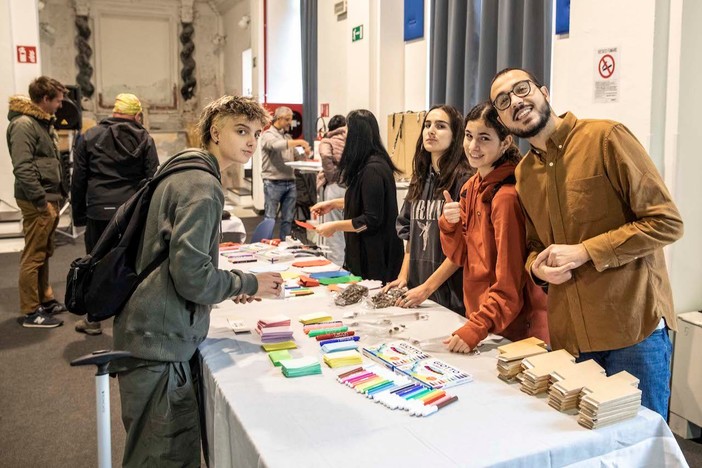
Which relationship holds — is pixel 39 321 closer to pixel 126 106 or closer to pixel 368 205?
pixel 126 106

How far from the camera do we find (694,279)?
2832mm

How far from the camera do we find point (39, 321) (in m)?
4.42

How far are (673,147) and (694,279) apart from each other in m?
0.61

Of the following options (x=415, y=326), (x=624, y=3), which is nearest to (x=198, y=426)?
(x=415, y=326)

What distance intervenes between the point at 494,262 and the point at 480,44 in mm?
2808

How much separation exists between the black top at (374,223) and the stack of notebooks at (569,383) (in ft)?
5.04

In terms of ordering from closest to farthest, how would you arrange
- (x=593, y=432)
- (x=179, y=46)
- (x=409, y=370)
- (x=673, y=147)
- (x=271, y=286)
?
(x=593, y=432) < (x=409, y=370) < (x=271, y=286) < (x=673, y=147) < (x=179, y=46)

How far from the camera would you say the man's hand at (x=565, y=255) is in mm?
1595

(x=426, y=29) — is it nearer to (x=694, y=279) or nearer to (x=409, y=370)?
(x=694, y=279)

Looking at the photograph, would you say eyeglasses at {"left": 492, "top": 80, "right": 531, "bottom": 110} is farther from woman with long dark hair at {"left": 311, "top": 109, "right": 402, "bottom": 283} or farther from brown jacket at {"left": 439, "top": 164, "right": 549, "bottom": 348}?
woman with long dark hair at {"left": 311, "top": 109, "right": 402, "bottom": 283}

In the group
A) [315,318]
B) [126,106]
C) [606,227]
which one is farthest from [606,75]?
[126,106]

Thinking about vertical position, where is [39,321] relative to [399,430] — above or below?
below

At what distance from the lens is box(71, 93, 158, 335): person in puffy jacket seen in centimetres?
384

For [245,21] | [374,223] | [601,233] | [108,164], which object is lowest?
[374,223]
